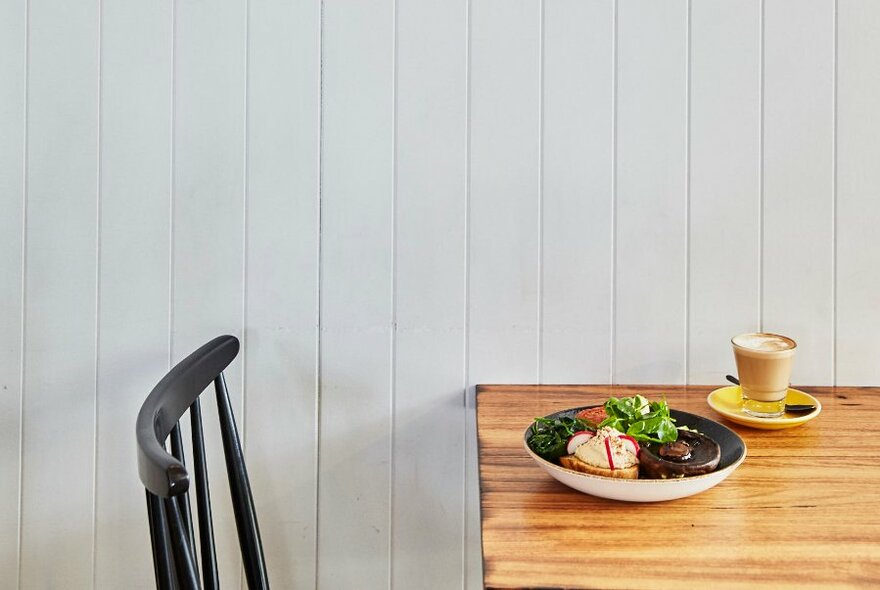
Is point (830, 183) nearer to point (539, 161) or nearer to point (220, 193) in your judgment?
point (539, 161)

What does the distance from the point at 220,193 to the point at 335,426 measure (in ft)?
1.49

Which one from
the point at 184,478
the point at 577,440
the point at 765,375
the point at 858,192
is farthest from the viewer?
the point at 858,192

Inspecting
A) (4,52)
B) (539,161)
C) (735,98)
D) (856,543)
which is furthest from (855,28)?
(4,52)

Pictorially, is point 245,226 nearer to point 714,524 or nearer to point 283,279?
point 283,279

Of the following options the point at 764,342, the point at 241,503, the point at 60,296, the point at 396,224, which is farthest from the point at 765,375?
the point at 60,296

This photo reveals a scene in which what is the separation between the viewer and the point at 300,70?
1.28m

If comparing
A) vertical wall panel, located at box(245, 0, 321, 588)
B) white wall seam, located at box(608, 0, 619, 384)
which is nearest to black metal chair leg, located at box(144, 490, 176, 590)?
vertical wall panel, located at box(245, 0, 321, 588)

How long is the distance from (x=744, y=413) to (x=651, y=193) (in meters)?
0.40

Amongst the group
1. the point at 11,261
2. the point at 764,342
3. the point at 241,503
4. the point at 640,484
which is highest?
the point at 11,261

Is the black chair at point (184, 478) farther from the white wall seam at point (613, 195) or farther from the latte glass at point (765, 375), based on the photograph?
the latte glass at point (765, 375)

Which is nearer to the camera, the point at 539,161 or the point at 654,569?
the point at 654,569

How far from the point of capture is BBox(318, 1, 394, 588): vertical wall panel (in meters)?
1.27

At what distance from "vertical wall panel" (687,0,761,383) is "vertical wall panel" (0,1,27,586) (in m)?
1.17

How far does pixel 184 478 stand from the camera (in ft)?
2.00
